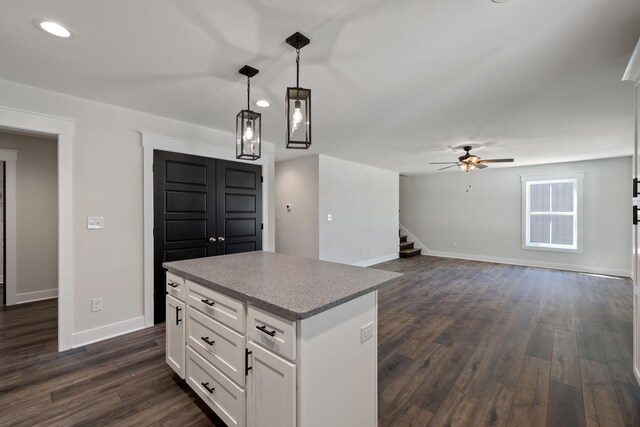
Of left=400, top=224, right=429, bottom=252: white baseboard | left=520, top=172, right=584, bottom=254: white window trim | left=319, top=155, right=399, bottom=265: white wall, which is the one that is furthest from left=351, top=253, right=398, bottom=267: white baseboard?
left=520, top=172, right=584, bottom=254: white window trim

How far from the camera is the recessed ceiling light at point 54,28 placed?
5.46ft

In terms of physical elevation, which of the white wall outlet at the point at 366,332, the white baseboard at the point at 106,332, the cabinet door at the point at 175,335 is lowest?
the white baseboard at the point at 106,332

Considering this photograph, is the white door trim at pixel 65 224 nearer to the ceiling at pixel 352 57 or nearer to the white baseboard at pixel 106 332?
the white baseboard at pixel 106 332

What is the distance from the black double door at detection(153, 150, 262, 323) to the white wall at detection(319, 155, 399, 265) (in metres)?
1.73

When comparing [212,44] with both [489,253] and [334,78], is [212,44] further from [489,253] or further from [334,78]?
[489,253]

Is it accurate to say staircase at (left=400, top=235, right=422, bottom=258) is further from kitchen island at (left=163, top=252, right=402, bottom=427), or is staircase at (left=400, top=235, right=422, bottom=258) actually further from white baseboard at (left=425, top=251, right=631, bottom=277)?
kitchen island at (left=163, top=252, right=402, bottom=427)

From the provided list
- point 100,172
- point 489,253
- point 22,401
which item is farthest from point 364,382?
point 489,253

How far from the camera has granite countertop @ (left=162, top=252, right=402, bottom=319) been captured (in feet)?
4.20

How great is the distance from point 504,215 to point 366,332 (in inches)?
278

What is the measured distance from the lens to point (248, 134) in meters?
2.07

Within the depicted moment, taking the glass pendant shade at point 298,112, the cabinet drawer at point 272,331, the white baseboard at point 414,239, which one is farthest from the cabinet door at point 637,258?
the white baseboard at point 414,239

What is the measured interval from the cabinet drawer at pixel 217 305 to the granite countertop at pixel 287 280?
0.17 ft

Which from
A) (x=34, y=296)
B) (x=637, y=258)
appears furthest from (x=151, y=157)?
(x=637, y=258)

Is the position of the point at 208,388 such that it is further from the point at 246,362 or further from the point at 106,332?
the point at 106,332
